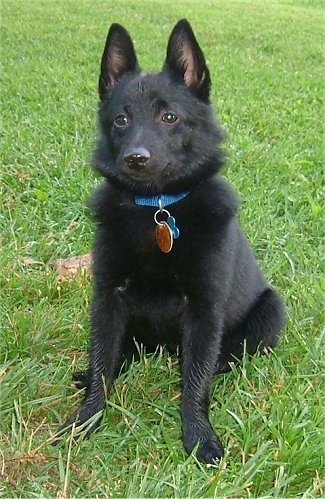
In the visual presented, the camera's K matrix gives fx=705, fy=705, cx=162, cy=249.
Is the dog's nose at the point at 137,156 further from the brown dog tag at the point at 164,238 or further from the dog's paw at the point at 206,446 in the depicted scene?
the dog's paw at the point at 206,446

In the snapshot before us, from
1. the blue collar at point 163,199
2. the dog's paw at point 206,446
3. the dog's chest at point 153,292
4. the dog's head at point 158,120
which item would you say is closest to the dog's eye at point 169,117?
the dog's head at point 158,120

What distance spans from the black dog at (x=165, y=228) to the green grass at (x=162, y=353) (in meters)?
0.14

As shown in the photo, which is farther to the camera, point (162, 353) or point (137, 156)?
point (162, 353)

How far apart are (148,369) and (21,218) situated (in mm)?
1566

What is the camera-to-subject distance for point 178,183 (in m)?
2.70

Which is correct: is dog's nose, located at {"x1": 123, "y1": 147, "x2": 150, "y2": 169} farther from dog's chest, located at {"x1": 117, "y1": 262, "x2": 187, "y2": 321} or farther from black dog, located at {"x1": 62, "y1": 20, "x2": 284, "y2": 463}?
dog's chest, located at {"x1": 117, "y1": 262, "x2": 187, "y2": 321}

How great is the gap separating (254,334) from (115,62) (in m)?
1.27

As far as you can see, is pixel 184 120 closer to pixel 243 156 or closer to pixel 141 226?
pixel 141 226

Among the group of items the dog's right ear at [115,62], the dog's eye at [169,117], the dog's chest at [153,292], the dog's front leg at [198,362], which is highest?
the dog's right ear at [115,62]

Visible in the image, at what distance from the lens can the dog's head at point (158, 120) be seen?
256 cm

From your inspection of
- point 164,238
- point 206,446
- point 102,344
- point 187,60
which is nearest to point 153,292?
point 164,238

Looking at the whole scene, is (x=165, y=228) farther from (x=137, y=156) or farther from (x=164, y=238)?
(x=137, y=156)

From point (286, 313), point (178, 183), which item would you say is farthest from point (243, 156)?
point (178, 183)

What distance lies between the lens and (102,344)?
2.73 meters
